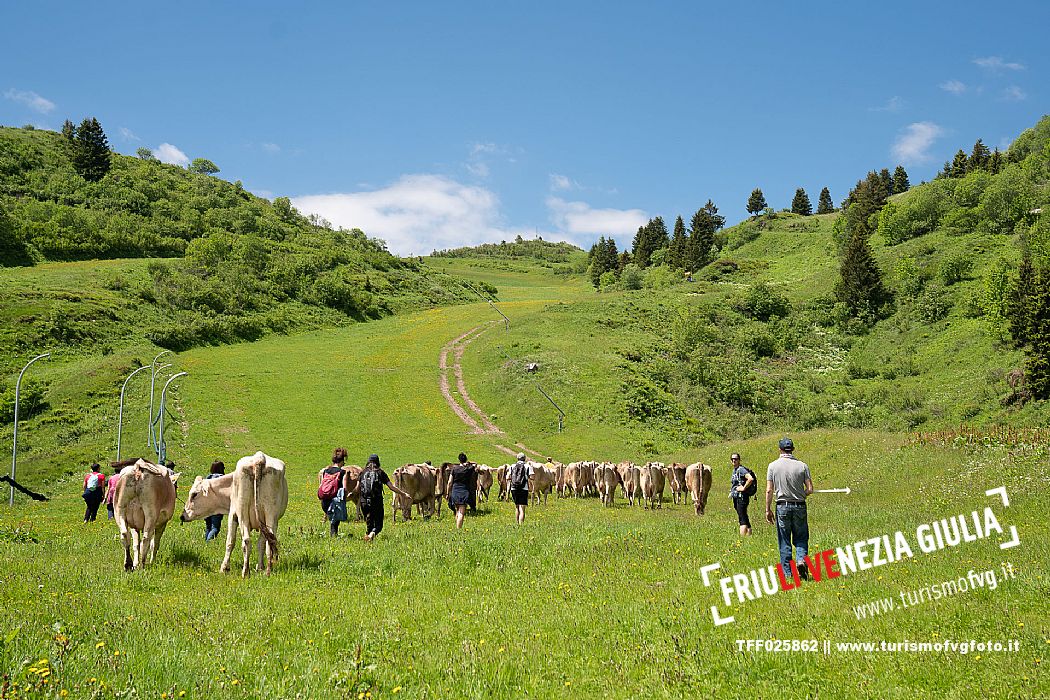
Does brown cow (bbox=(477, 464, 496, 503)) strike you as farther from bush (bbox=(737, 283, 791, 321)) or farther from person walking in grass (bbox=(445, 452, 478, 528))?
bush (bbox=(737, 283, 791, 321))

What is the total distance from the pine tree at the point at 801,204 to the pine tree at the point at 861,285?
101060 mm

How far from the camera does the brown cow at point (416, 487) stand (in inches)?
864

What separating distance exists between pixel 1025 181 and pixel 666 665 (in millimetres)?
130384

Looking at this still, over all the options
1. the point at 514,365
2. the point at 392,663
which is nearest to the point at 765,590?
the point at 392,663

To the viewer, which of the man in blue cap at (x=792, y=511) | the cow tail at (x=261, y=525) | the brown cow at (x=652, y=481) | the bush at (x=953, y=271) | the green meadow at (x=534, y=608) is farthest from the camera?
the bush at (x=953, y=271)

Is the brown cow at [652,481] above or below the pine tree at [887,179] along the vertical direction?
below

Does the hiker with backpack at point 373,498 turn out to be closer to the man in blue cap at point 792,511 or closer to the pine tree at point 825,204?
the man in blue cap at point 792,511

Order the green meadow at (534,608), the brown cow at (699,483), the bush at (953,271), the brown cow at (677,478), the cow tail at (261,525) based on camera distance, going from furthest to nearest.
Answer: the bush at (953,271), the brown cow at (677,478), the brown cow at (699,483), the cow tail at (261,525), the green meadow at (534,608)

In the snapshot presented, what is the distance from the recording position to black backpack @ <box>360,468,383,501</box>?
636 inches

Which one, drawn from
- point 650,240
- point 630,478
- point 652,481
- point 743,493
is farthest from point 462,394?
point 650,240

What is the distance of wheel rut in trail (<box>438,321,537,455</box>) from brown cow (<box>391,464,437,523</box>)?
24.8 meters

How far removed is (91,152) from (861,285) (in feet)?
470

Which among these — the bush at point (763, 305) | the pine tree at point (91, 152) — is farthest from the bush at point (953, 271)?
the pine tree at point (91, 152)

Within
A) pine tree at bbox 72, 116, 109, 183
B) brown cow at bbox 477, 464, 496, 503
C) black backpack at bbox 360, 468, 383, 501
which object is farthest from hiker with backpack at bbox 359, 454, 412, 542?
pine tree at bbox 72, 116, 109, 183
